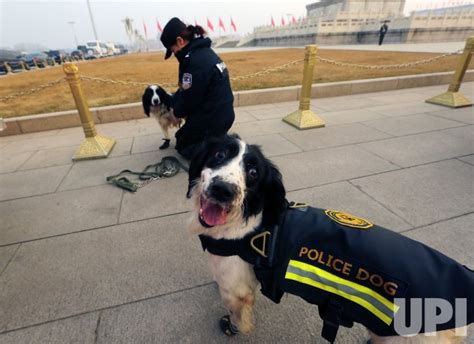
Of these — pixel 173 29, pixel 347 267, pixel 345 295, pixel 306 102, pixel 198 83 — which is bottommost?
pixel 306 102

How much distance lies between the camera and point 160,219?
3541 mm

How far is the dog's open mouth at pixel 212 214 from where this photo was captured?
177 centimetres

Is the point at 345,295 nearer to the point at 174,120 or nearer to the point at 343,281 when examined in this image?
the point at 343,281

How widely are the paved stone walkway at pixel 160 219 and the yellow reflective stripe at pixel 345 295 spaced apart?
0.83 m

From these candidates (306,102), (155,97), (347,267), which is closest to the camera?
(347,267)

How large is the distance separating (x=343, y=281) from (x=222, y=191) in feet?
3.02

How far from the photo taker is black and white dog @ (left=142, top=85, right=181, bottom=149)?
19.1 feet

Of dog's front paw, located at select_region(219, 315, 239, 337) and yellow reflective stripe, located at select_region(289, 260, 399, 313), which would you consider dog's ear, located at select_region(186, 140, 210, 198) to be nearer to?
yellow reflective stripe, located at select_region(289, 260, 399, 313)

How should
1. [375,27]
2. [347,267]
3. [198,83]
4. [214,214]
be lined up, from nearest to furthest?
[347,267] < [214,214] < [198,83] < [375,27]

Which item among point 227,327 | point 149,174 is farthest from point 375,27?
point 227,327

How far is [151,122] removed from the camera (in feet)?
25.5

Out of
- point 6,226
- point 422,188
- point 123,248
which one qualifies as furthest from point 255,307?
point 6,226

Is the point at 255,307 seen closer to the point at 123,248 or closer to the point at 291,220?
the point at 291,220

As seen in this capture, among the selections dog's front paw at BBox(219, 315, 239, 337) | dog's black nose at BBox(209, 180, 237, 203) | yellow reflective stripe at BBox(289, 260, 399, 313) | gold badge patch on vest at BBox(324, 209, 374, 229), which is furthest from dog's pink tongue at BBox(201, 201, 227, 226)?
dog's front paw at BBox(219, 315, 239, 337)
